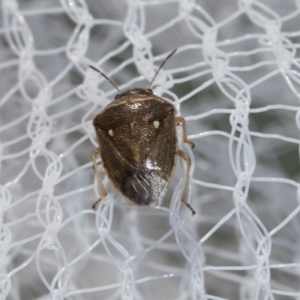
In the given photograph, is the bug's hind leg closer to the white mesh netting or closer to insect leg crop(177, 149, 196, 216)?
the white mesh netting

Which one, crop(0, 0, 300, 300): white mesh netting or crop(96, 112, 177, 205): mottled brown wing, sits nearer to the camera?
crop(96, 112, 177, 205): mottled brown wing

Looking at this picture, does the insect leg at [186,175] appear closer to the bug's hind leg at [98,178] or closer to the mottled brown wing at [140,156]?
the mottled brown wing at [140,156]

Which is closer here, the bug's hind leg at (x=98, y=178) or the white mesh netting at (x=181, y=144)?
the bug's hind leg at (x=98, y=178)

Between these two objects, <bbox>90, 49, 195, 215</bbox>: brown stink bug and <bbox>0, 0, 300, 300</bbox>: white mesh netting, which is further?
<bbox>0, 0, 300, 300</bbox>: white mesh netting

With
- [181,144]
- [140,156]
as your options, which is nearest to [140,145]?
[140,156]

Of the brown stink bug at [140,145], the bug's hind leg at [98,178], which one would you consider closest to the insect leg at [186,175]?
the brown stink bug at [140,145]

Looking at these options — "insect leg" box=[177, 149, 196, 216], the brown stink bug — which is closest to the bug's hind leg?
the brown stink bug
